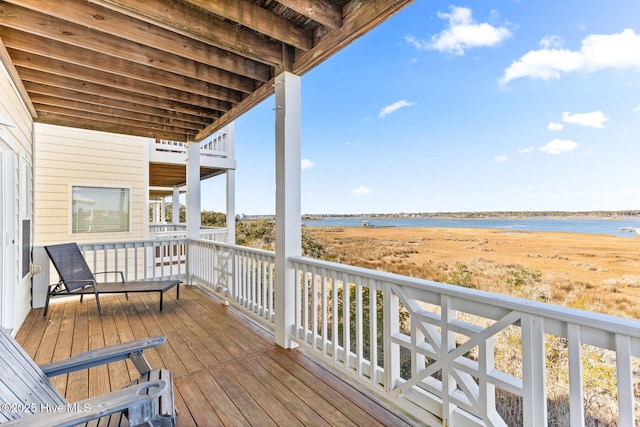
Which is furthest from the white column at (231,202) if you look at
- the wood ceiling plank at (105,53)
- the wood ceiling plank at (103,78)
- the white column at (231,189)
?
the wood ceiling plank at (105,53)

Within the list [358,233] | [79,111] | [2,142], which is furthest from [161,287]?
[358,233]

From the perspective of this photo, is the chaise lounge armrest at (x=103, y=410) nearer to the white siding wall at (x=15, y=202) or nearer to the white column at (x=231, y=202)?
the white siding wall at (x=15, y=202)

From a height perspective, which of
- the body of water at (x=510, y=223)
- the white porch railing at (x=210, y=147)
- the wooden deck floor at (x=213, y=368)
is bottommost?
the wooden deck floor at (x=213, y=368)

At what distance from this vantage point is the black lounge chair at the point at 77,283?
4129 mm

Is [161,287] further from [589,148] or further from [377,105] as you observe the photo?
[377,105]

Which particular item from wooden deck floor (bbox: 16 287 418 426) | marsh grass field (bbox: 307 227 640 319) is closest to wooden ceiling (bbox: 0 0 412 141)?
wooden deck floor (bbox: 16 287 418 426)

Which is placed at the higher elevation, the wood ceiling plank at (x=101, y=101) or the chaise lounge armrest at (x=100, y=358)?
the wood ceiling plank at (x=101, y=101)

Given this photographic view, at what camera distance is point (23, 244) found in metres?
3.90

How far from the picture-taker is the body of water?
15.8 ft

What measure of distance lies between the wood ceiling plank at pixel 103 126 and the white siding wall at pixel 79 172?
70.4 inches

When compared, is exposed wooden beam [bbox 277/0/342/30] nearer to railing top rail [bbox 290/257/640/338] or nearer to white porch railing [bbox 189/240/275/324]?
railing top rail [bbox 290/257/640/338]

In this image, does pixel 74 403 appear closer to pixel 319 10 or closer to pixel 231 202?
pixel 319 10

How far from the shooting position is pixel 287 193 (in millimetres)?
3027

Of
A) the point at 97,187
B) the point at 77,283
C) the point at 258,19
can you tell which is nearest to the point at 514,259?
the point at 258,19
